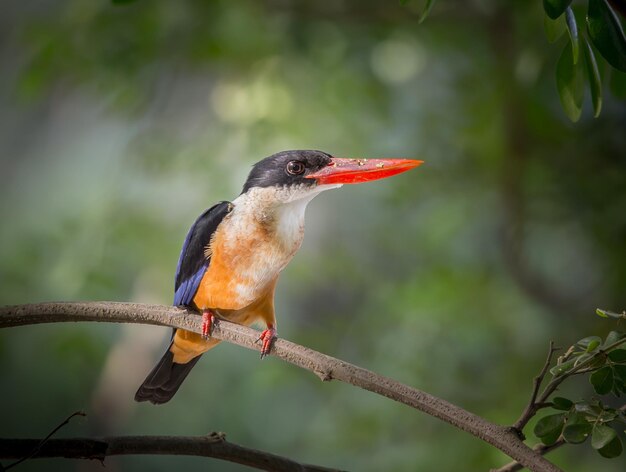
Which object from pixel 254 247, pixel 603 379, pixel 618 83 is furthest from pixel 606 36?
pixel 254 247

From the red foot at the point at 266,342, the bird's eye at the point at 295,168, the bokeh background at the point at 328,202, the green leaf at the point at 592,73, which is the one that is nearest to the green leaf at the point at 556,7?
the green leaf at the point at 592,73

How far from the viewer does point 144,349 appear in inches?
61.4

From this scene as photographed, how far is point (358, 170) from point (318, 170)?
5cm

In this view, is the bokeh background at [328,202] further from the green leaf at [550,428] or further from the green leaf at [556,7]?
the green leaf at [556,7]

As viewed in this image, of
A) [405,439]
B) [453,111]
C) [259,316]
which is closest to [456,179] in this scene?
[453,111]

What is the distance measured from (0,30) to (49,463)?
923 mm

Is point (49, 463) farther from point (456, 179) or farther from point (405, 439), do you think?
point (456, 179)

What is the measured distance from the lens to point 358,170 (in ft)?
→ 2.67

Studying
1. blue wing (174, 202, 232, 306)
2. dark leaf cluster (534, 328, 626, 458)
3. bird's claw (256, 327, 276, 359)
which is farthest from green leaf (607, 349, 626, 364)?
blue wing (174, 202, 232, 306)

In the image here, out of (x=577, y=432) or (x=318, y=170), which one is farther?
(x=318, y=170)

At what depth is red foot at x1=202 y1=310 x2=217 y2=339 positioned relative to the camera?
2.74 ft

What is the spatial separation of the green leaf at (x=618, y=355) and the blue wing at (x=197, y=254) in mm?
490

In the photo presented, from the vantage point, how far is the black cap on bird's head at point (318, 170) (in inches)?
32.0

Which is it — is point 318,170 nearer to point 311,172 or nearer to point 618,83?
point 311,172
